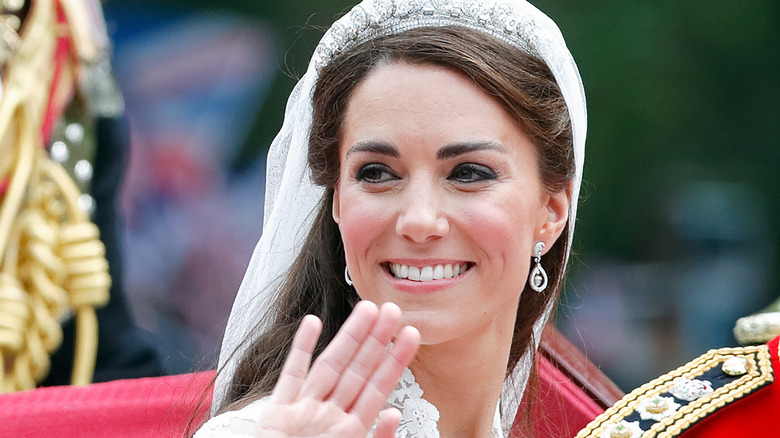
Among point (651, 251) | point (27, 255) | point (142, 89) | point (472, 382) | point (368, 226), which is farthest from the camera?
point (651, 251)

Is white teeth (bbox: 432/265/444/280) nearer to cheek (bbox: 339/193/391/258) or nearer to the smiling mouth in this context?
the smiling mouth

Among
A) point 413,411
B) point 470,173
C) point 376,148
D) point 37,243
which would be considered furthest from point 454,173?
point 37,243

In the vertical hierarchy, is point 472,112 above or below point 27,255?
above

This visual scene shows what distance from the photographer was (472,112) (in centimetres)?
198

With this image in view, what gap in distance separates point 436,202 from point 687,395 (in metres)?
0.51

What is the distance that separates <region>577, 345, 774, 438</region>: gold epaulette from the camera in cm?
174

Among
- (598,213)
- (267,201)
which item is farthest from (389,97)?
(598,213)

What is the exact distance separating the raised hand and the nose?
410 millimetres

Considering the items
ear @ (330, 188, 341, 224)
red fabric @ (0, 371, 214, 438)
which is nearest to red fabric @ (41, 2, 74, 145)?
red fabric @ (0, 371, 214, 438)

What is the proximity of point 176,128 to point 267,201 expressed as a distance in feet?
2.85

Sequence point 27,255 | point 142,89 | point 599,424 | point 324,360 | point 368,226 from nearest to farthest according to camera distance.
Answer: point 324,360, point 599,424, point 368,226, point 27,255, point 142,89

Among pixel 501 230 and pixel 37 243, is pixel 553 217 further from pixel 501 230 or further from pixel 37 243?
pixel 37 243

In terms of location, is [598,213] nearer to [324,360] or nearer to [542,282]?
[542,282]

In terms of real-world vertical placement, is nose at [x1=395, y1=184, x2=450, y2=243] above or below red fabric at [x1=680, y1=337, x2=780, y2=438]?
above
